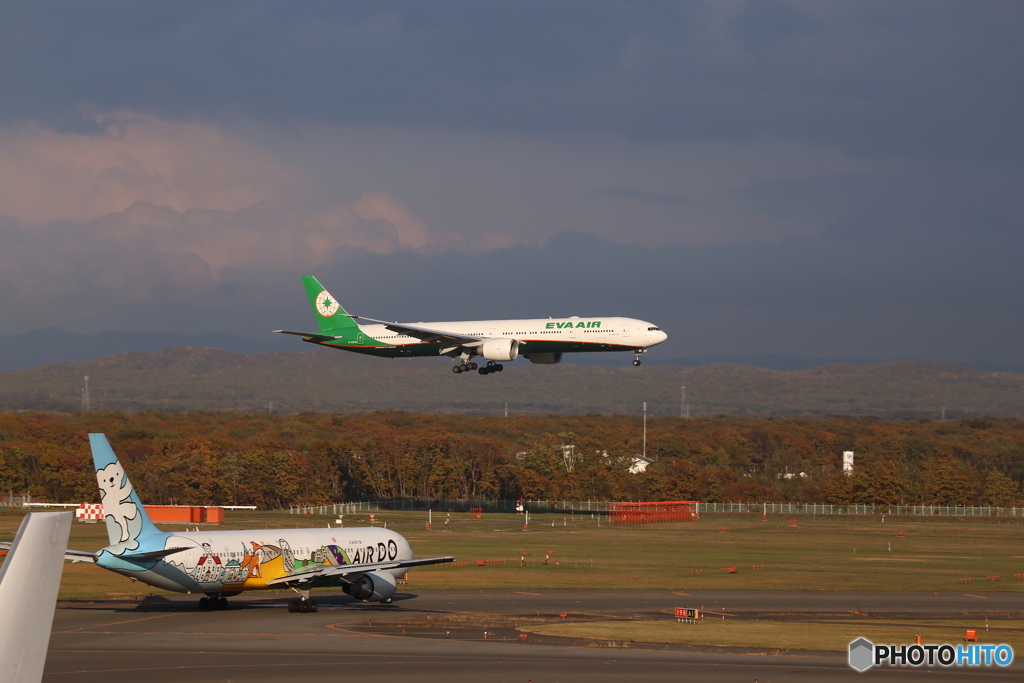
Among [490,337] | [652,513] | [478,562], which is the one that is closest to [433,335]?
[490,337]

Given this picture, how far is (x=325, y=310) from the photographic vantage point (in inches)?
3784

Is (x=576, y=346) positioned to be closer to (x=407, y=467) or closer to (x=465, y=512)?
(x=465, y=512)

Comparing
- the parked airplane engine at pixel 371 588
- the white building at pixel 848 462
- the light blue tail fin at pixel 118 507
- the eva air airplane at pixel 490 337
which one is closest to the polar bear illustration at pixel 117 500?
the light blue tail fin at pixel 118 507

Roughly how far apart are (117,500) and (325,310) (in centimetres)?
5783

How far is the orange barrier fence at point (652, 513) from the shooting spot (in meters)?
114

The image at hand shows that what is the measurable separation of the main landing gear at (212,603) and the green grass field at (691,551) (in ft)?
30.8

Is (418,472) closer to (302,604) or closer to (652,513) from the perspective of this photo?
(652,513)

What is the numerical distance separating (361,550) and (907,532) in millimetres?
71791

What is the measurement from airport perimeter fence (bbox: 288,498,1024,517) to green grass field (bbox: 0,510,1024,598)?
13.1 meters

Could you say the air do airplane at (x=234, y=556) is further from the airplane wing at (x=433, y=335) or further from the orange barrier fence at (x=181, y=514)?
the orange barrier fence at (x=181, y=514)

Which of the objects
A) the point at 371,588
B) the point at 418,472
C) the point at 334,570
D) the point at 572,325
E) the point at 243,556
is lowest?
the point at 371,588

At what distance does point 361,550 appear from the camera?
45.2 m

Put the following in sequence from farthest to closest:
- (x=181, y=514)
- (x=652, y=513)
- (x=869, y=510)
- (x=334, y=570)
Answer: (x=869, y=510) → (x=652, y=513) → (x=181, y=514) → (x=334, y=570)

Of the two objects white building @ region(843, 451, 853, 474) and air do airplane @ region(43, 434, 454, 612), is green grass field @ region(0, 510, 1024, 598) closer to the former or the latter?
→ air do airplane @ region(43, 434, 454, 612)
